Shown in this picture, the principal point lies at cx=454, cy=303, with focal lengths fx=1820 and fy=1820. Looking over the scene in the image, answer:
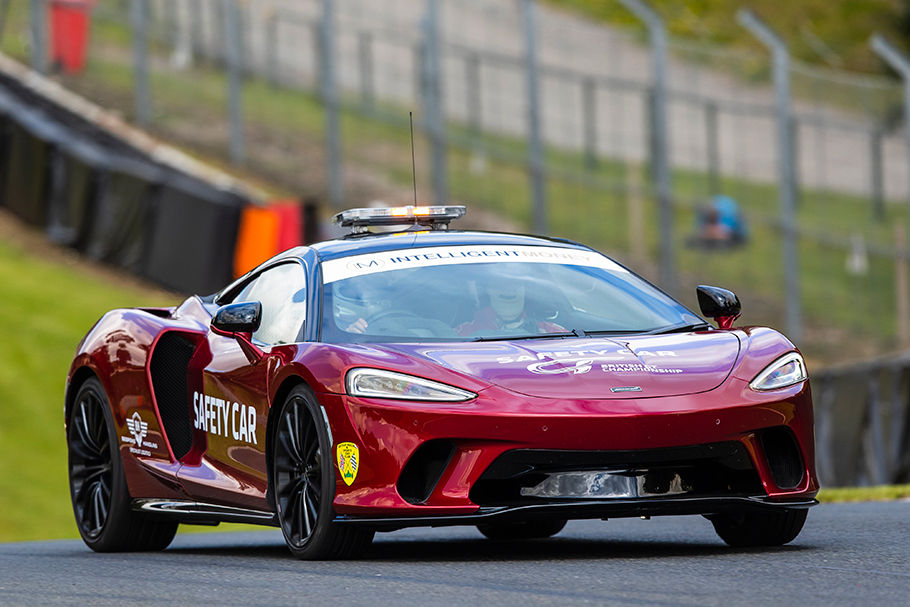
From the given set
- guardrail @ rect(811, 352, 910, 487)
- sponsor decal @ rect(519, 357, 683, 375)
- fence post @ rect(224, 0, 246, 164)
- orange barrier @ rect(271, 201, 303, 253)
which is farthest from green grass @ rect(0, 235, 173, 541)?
sponsor decal @ rect(519, 357, 683, 375)

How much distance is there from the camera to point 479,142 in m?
25.2

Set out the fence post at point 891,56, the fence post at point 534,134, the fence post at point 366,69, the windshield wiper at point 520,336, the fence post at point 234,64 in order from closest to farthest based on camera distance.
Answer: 1. the windshield wiper at point 520,336
2. the fence post at point 891,56
3. the fence post at point 534,134
4. the fence post at point 366,69
5. the fence post at point 234,64

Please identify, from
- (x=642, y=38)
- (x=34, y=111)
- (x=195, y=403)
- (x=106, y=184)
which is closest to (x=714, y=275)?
(x=642, y=38)

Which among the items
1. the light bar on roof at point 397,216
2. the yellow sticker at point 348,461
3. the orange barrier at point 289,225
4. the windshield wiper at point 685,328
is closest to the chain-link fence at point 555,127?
the orange barrier at point 289,225

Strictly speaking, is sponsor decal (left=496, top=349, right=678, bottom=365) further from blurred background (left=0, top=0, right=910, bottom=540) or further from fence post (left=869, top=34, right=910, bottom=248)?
fence post (left=869, top=34, right=910, bottom=248)

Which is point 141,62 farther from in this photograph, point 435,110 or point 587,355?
point 587,355

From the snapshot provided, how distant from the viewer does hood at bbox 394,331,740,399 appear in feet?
21.4

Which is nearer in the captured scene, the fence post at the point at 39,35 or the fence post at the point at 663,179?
the fence post at the point at 663,179

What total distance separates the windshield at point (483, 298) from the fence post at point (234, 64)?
19.2 m

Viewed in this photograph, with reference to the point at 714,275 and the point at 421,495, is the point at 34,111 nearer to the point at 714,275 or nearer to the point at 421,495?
the point at 714,275

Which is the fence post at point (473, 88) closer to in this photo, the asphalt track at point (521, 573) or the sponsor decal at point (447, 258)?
the asphalt track at point (521, 573)

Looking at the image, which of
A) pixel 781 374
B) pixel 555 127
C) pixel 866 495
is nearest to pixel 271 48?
pixel 555 127

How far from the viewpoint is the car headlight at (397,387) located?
6.54 m

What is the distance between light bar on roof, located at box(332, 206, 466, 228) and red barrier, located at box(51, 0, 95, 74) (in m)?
20.0
